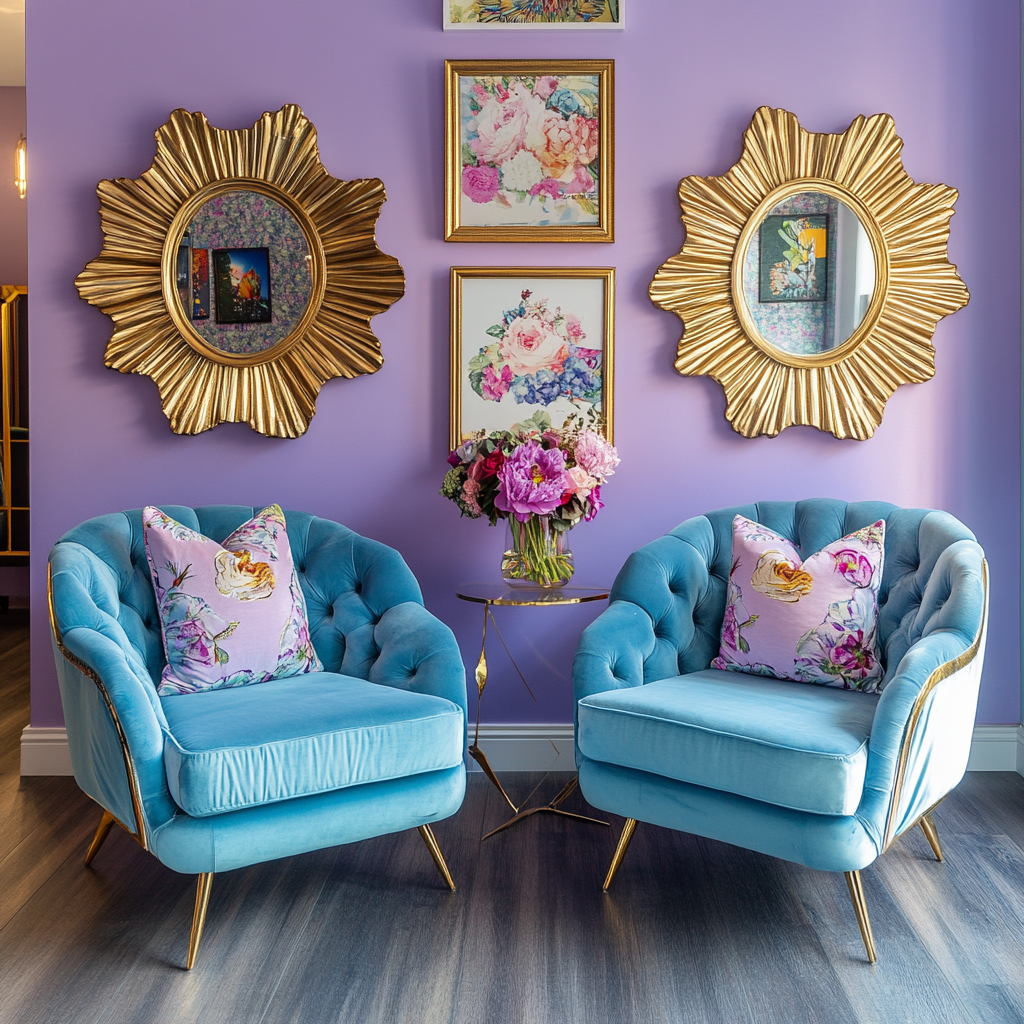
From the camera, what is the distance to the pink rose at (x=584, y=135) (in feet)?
8.42

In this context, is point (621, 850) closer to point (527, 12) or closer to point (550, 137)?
point (550, 137)

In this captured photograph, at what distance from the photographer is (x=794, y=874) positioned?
203 centimetres

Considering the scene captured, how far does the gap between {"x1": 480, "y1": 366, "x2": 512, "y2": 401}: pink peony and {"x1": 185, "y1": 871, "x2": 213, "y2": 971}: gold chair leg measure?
4.94 ft

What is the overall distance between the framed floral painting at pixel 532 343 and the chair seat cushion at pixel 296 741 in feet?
3.41

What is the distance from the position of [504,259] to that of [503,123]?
1.30 ft

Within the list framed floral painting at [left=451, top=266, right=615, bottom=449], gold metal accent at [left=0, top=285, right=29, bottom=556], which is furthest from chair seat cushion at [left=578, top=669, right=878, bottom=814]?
gold metal accent at [left=0, top=285, right=29, bottom=556]

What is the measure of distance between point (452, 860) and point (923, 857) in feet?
3.79

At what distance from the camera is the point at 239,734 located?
1.68 meters

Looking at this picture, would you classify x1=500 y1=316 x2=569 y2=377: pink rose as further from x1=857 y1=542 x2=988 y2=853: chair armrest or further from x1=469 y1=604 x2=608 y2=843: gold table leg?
x1=857 y1=542 x2=988 y2=853: chair armrest

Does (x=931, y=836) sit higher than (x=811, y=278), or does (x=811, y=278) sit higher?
(x=811, y=278)

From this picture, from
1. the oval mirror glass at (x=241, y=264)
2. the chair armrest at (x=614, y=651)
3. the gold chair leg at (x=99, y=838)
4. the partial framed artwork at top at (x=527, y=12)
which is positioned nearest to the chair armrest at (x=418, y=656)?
the chair armrest at (x=614, y=651)

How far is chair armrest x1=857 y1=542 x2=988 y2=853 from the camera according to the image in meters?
1.63

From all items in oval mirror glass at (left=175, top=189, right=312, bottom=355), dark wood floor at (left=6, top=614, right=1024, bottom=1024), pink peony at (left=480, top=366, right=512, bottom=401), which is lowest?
dark wood floor at (left=6, top=614, right=1024, bottom=1024)

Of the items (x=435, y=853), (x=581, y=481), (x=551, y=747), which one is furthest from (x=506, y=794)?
(x=581, y=481)
